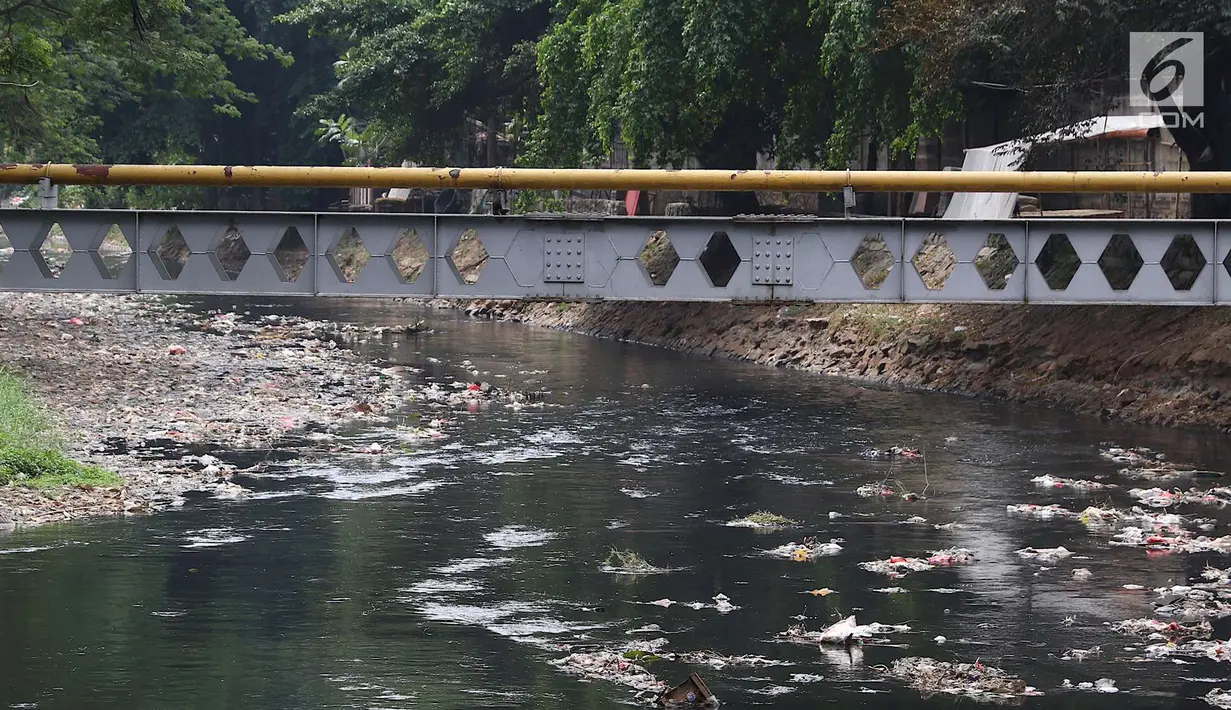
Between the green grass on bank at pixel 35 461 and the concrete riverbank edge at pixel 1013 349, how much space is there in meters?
10.4

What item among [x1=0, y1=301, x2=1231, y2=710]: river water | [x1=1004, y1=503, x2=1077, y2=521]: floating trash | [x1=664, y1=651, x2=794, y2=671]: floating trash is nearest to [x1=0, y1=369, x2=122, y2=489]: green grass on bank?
[x1=0, y1=301, x2=1231, y2=710]: river water

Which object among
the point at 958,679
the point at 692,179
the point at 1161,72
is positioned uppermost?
the point at 1161,72

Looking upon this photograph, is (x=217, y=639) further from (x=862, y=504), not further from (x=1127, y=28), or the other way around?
(x=1127, y=28)

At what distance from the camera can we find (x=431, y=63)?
161ft

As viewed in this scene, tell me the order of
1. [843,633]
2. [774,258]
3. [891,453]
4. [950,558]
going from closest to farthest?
[843,633], [950,558], [774,258], [891,453]

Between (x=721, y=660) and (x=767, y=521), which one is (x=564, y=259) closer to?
(x=767, y=521)

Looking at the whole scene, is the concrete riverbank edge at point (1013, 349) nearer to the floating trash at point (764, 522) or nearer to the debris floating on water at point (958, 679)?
the floating trash at point (764, 522)

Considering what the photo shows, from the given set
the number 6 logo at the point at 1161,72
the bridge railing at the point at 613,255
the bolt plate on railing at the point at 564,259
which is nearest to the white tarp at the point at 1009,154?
the number 6 logo at the point at 1161,72

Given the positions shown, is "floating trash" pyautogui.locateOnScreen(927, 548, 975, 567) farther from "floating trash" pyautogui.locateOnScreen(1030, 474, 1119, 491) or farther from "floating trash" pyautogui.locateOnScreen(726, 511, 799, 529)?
"floating trash" pyautogui.locateOnScreen(1030, 474, 1119, 491)

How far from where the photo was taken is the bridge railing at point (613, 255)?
17.8 meters

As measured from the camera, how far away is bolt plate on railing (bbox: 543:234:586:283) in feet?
58.9

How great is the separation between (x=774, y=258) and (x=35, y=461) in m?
7.69

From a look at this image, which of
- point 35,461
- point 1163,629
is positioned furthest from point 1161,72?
point 35,461

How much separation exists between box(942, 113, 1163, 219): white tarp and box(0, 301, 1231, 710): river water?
222 inches
